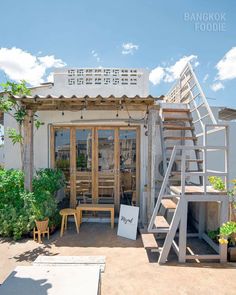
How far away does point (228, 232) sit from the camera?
3.20 meters

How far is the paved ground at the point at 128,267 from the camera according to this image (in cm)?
283

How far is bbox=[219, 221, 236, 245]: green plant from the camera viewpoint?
10.5ft

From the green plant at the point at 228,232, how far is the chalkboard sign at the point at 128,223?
1.80 metres

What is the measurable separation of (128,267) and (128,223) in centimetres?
135

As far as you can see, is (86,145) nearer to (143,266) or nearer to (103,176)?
(103,176)

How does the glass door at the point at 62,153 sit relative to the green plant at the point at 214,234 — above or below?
above

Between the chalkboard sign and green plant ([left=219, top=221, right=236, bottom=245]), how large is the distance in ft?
5.92

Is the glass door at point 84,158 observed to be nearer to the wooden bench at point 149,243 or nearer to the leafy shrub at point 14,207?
the leafy shrub at point 14,207

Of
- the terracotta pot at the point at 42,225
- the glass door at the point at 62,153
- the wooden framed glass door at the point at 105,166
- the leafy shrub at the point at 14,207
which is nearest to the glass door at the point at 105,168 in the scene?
the wooden framed glass door at the point at 105,166

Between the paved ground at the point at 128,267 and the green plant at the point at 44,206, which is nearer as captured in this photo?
the paved ground at the point at 128,267

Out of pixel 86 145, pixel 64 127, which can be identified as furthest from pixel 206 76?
pixel 64 127

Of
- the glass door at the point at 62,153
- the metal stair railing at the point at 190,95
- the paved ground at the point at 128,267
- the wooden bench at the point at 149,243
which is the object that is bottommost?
the paved ground at the point at 128,267

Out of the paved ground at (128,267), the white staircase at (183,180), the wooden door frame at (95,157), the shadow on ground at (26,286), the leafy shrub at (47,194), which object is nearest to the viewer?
the shadow on ground at (26,286)

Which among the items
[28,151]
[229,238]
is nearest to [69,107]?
[28,151]
